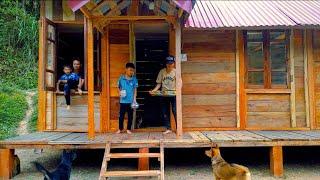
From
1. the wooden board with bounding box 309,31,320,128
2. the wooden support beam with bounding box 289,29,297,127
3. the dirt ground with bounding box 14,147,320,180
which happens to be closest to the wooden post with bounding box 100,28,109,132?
the dirt ground with bounding box 14,147,320,180

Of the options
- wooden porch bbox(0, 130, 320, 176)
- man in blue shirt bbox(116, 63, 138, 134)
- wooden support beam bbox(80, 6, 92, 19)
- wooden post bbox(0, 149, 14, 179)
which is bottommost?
wooden post bbox(0, 149, 14, 179)

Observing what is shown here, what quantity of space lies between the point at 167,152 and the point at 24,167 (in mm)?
2839

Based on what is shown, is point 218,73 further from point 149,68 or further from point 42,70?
point 42,70

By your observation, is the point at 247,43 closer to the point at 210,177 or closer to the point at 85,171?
the point at 210,177

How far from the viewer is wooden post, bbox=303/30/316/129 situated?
7.23 m

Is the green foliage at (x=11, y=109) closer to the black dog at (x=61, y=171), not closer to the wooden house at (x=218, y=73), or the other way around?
the wooden house at (x=218, y=73)

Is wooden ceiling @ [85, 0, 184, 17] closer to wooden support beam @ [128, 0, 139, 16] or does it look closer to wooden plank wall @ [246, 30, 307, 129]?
wooden support beam @ [128, 0, 139, 16]

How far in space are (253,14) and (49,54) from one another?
4383 millimetres

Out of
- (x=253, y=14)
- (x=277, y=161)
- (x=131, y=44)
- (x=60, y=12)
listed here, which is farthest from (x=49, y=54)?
(x=277, y=161)

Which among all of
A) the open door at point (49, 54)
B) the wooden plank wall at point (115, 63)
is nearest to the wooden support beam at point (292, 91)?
the wooden plank wall at point (115, 63)

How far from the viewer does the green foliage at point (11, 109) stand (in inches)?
402

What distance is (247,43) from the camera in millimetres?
7332

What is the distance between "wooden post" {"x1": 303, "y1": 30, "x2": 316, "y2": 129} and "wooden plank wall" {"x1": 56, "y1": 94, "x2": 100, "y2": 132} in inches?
172

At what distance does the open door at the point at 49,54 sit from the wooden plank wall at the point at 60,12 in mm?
213
